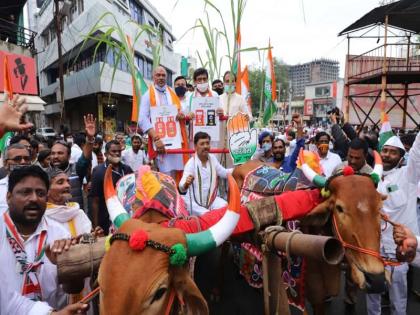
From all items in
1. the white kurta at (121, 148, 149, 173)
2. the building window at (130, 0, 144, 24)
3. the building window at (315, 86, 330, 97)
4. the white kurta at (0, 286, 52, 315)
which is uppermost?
the building window at (130, 0, 144, 24)

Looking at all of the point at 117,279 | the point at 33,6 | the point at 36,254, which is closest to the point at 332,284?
the point at 117,279

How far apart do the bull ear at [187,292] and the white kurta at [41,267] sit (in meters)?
0.95

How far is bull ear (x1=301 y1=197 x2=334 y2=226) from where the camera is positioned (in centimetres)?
264

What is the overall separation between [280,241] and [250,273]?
2198mm

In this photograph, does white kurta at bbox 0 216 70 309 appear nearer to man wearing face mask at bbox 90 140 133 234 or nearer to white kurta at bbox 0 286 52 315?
white kurta at bbox 0 286 52 315

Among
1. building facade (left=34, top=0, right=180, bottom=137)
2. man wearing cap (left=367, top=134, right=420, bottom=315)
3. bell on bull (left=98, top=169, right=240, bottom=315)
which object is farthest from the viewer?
building facade (left=34, top=0, right=180, bottom=137)

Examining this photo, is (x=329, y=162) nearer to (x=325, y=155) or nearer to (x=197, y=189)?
(x=325, y=155)

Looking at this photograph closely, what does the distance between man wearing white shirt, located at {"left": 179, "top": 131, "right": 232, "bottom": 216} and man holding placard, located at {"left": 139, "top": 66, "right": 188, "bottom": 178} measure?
429 millimetres

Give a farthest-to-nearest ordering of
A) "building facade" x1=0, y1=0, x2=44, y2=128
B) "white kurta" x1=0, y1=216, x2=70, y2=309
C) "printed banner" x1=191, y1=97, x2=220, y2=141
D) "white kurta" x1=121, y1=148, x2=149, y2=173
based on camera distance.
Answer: "building facade" x1=0, y1=0, x2=44, y2=128, "white kurta" x1=121, y1=148, x2=149, y2=173, "printed banner" x1=191, y1=97, x2=220, y2=141, "white kurta" x1=0, y1=216, x2=70, y2=309

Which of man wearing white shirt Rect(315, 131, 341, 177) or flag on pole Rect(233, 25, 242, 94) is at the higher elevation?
flag on pole Rect(233, 25, 242, 94)

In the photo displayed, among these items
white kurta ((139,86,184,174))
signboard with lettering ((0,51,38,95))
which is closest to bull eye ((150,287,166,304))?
white kurta ((139,86,184,174))

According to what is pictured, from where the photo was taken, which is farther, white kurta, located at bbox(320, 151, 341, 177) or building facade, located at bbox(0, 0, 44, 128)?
building facade, located at bbox(0, 0, 44, 128)

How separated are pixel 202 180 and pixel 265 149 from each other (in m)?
2.03

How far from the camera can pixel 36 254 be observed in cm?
225
